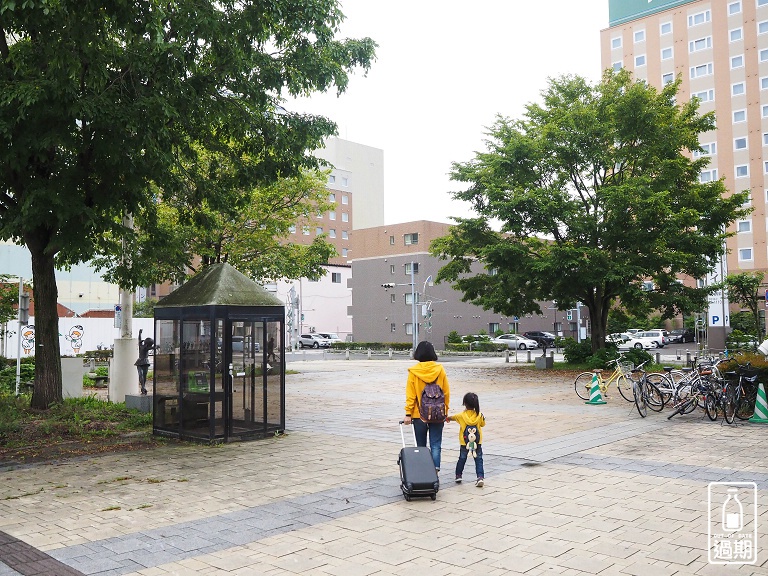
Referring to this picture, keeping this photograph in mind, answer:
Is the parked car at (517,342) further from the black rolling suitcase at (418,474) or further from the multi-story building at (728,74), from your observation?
the black rolling suitcase at (418,474)

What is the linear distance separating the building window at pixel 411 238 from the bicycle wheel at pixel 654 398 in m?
54.4

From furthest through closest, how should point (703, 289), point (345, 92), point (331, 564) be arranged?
point (703, 289)
point (345, 92)
point (331, 564)

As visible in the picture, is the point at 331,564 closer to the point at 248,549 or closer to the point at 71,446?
the point at 248,549

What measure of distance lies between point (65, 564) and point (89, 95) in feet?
23.8

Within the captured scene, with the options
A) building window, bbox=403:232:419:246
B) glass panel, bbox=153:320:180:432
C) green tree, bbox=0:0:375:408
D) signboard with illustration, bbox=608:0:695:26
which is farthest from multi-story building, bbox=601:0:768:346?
glass panel, bbox=153:320:180:432

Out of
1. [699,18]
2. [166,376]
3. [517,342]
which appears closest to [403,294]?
[517,342]

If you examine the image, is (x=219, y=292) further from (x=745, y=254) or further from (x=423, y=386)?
(x=745, y=254)

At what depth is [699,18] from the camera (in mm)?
71188

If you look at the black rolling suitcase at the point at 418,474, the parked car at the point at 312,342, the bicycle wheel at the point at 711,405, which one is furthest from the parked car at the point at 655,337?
the black rolling suitcase at the point at 418,474

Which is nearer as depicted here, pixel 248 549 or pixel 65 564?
pixel 65 564

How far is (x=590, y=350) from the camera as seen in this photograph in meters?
31.4

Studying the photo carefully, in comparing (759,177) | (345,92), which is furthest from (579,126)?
(759,177)

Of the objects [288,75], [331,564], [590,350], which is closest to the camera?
[331,564]

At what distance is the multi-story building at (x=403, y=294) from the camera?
67.8m
